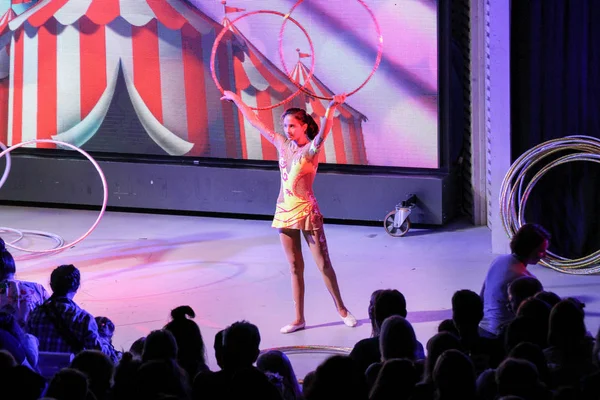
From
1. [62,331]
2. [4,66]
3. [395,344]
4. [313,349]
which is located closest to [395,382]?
[395,344]

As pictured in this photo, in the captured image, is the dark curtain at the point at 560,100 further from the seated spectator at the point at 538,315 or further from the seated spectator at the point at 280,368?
the seated spectator at the point at 280,368

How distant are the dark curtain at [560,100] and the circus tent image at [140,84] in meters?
2.22

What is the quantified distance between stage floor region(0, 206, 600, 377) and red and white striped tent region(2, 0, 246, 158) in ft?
3.52

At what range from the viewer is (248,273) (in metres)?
9.23

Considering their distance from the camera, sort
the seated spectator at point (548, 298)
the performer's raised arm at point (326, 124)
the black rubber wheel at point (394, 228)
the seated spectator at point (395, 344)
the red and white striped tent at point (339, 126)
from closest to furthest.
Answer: the seated spectator at point (395, 344) → the seated spectator at point (548, 298) → the performer's raised arm at point (326, 124) → the black rubber wheel at point (394, 228) → the red and white striped tent at point (339, 126)

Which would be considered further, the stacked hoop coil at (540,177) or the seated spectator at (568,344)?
the stacked hoop coil at (540,177)

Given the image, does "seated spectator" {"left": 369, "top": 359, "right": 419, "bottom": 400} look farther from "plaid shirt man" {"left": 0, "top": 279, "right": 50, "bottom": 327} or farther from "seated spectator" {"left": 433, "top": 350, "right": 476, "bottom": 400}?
"plaid shirt man" {"left": 0, "top": 279, "right": 50, "bottom": 327}

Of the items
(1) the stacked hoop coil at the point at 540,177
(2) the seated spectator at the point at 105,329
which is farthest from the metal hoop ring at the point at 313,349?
(1) the stacked hoop coil at the point at 540,177

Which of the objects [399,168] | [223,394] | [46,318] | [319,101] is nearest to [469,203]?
[399,168]

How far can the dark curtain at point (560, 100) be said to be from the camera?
8.84m

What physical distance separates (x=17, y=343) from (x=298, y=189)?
3.00 metres

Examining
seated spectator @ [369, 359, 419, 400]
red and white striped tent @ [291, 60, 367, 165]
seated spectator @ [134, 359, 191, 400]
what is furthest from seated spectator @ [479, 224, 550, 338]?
red and white striped tent @ [291, 60, 367, 165]

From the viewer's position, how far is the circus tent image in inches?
A: 438

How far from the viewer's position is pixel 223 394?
4223 mm
